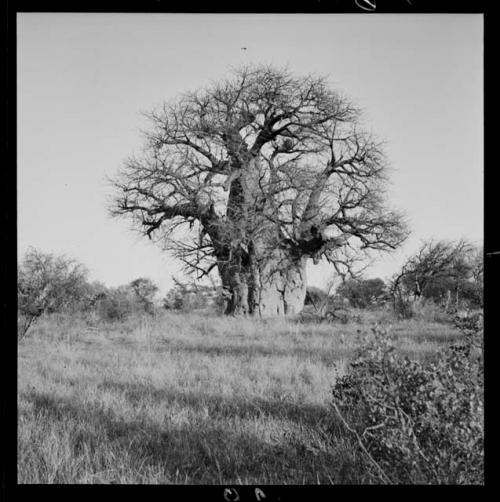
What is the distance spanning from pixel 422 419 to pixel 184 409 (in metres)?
1.91

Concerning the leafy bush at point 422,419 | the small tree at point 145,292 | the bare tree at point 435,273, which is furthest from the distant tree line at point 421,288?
the leafy bush at point 422,419

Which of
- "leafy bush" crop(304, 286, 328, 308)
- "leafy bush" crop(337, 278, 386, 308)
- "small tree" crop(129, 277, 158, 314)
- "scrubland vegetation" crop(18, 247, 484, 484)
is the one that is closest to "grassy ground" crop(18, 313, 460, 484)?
"scrubland vegetation" crop(18, 247, 484, 484)

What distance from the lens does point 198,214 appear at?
984 cm

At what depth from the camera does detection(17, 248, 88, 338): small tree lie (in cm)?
830

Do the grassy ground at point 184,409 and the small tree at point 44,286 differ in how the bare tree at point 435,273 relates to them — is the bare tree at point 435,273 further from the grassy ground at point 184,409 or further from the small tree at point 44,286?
the small tree at point 44,286

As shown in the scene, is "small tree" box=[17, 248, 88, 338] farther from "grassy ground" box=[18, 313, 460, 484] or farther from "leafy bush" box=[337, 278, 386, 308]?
"leafy bush" box=[337, 278, 386, 308]

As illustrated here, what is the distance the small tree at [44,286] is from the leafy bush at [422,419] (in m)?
5.34

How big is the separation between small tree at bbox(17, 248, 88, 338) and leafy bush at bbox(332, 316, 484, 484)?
17.5 feet

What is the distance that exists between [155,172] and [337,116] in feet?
9.42

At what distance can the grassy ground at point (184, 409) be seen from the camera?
3.83 meters

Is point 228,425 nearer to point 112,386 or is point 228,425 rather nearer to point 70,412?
point 70,412

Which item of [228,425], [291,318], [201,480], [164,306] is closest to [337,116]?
[291,318]

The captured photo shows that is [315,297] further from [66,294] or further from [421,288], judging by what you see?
[66,294]

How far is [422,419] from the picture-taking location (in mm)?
3756
